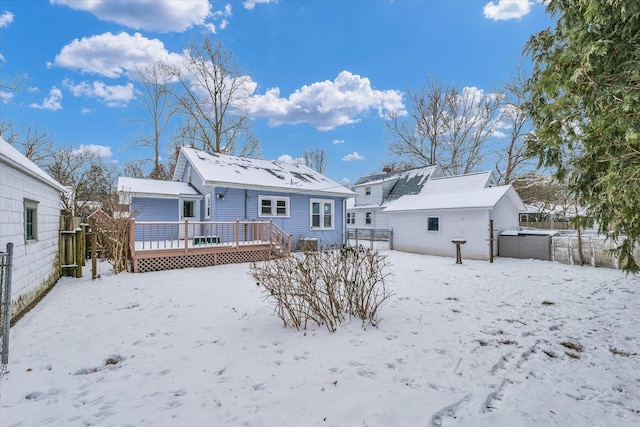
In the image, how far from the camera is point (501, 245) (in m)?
13.2

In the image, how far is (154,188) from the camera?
1339 centimetres

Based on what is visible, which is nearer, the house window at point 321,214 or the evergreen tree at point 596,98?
the evergreen tree at point 596,98

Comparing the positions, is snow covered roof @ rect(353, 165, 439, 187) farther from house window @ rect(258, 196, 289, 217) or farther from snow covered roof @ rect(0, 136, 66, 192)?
snow covered roof @ rect(0, 136, 66, 192)

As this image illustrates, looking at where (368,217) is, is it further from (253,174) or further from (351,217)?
(253,174)

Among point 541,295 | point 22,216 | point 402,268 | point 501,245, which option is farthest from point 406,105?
point 22,216

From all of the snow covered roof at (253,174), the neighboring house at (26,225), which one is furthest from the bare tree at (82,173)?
the neighboring house at (26,225)

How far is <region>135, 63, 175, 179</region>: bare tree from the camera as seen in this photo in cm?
2286

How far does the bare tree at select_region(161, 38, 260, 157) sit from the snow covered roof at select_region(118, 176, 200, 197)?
373 inches

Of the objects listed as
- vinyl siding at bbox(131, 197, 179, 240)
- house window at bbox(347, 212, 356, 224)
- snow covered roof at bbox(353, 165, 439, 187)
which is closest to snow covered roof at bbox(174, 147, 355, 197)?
vinyl siding at bbox(131, 197, 179, 240)

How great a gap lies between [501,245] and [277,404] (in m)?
13.5

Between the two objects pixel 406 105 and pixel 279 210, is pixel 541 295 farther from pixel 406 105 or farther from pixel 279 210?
pixel 406 105

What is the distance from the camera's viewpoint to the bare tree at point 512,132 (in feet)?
67.9

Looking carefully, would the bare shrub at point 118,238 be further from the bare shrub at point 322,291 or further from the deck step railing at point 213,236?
the bare shrub at point 322,291

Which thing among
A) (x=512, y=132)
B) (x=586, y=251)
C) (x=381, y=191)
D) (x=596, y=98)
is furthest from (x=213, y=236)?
(x=512, y=132)
